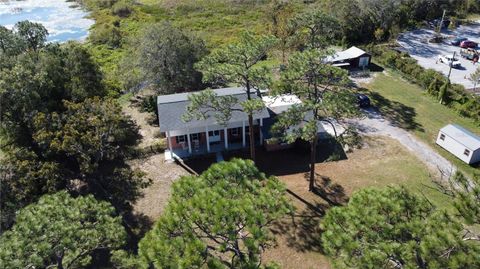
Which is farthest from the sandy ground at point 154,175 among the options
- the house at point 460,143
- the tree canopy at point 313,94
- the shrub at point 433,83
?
the shrub at point 433,83

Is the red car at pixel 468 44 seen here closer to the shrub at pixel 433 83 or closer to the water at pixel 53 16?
the shrub at pixel 433 83

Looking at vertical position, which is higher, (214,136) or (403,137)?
(214,136)

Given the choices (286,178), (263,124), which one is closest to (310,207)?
(286,178)

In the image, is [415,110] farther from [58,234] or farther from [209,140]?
[58,234]

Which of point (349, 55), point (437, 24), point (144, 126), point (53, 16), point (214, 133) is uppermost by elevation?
point (53, 16)

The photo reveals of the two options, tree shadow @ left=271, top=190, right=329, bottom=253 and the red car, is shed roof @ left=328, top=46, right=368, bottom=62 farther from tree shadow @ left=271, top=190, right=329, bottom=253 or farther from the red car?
tree shadow @ left=271, top=190, right=329, bottom=253

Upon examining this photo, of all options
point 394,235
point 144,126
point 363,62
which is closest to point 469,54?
point 363,62

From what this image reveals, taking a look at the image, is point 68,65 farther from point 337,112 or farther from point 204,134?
point 337,112
